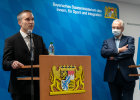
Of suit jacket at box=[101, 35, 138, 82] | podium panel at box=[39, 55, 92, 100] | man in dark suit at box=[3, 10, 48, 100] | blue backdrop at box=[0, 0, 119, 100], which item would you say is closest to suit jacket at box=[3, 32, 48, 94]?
man in dark suit at box=[3, 10, 48, 100]

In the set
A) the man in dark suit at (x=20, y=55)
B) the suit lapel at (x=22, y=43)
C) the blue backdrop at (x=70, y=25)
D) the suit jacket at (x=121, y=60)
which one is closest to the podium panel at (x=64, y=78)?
the man in dark suit at (x=20, y=55)

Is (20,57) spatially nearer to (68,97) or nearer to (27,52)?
(27,52)

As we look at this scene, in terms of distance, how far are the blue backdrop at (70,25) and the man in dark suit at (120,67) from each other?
1222mm

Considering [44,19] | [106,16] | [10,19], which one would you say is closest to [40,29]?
[44,19]

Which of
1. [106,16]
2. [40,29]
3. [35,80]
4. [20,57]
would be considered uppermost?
[106,16]

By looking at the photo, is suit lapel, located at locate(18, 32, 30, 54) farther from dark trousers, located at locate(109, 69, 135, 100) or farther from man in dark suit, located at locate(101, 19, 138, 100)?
dark trousers, located at locate(109, 69, 135, 100)

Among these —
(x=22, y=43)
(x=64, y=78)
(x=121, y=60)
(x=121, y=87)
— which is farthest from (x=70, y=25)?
(x=64, y=78)

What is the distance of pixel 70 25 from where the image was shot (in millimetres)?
5109

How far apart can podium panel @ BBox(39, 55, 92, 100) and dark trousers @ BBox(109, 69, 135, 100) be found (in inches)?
49.0

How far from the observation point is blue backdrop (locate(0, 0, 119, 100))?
14.4 feet

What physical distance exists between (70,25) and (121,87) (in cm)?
179

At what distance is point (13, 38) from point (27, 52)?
22cm

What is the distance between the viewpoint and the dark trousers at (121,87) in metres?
3.83

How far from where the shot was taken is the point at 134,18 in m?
6.18
